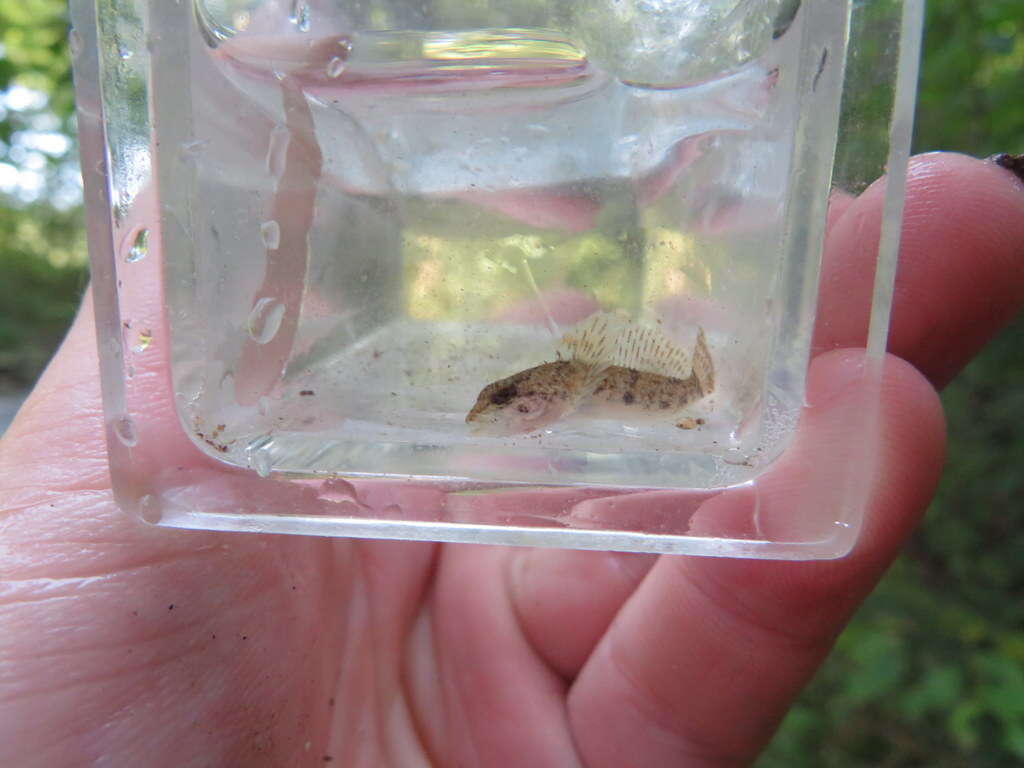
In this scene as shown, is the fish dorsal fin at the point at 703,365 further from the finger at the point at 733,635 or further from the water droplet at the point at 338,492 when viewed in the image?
the water droplet at the point at 338,492

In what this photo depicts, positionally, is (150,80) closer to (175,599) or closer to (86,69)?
(86,69)

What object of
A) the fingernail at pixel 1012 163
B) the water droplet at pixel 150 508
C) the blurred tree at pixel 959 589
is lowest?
the blurred tree at pixel 959 589

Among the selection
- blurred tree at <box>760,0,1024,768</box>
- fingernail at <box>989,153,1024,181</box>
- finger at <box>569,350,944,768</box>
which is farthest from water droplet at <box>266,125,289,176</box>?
blurred tree at <box>760,0,1024,768</box>

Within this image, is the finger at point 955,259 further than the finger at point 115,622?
Yes

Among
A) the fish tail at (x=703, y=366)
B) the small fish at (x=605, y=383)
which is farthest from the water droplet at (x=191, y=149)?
the fish tail at (x=703, y=366)

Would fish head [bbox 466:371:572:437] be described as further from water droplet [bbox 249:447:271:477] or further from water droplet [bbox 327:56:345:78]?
water droplet [bbox 327:56:345:78]

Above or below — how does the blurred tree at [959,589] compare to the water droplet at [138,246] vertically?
below
